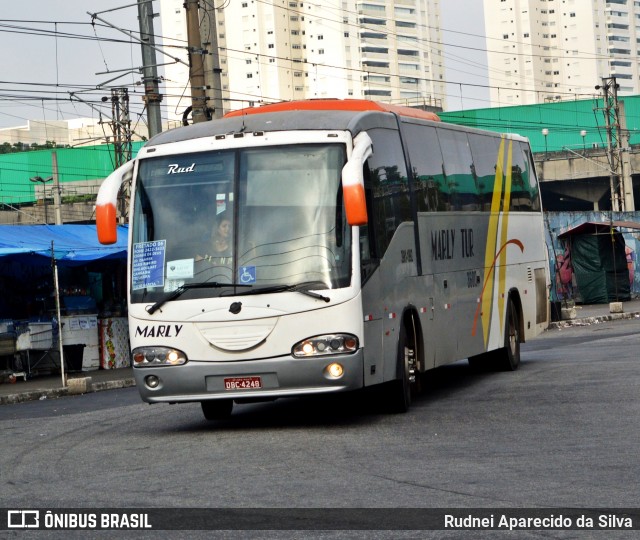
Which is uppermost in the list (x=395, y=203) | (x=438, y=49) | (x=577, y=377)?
(x=438, y=49)

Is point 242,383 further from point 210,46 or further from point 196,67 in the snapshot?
point 210,46

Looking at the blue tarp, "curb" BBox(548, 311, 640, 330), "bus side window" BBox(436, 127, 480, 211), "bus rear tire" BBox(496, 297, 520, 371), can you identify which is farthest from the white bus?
"curb" BBox(548, 311, 640, 330)

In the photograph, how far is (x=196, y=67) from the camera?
25.3 m

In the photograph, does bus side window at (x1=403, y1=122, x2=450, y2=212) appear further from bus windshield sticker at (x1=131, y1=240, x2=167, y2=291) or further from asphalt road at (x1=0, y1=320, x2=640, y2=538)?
bus windshield sticker at (x1=131, y1=240, x2=167, y2=291)

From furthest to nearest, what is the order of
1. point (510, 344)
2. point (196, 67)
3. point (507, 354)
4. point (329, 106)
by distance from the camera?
1. point (196, 67)
2. point (510, 344)
3. point (507, 354)
4. point (329, 106)

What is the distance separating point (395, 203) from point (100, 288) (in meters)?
16.3

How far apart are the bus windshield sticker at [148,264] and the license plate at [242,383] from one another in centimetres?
123

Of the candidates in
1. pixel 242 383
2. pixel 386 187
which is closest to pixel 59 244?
pixel 386 187

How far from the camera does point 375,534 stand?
283 inches

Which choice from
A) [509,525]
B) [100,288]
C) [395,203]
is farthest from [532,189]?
[509,525]

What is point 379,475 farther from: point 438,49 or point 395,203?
point 438,49

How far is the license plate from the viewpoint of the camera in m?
12.5

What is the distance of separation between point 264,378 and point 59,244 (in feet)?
47.4

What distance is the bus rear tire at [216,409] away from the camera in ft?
47.0
